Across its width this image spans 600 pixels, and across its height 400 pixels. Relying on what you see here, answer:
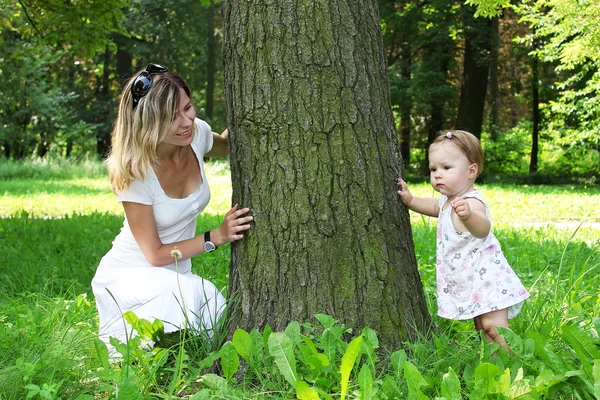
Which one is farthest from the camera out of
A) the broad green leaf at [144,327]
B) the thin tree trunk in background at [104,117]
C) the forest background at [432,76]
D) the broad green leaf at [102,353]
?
the thin tree trunk in background at [104,117]

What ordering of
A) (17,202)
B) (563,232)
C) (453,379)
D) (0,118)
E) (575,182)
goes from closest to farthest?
(453,379)
(563,232)
(17,202)
(575,182)
(0,118)

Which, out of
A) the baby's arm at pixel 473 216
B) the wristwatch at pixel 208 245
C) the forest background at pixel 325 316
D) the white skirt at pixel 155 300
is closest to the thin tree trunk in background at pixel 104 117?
the forest background at pixel 325 316

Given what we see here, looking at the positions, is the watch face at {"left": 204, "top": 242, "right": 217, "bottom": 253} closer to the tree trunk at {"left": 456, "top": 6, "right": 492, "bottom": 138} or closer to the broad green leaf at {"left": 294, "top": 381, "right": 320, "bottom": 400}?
the broad green leaf at {"left": 294, "top": 381, "right": 320, "bottom": 400}

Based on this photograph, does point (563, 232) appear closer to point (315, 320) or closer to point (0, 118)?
point (315, 320)

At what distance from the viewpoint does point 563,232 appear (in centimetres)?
782

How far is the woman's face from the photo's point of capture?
334 cm

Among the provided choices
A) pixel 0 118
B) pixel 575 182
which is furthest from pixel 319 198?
pixel 0 118

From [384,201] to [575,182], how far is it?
19716mm

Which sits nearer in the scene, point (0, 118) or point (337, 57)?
point (337, 57)

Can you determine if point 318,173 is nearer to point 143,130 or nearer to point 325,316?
point 325,316

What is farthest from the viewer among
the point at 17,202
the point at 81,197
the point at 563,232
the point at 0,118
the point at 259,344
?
the point at 0,118

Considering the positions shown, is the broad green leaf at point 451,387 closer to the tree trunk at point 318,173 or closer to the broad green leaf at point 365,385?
the broad green leaf at point 365,385

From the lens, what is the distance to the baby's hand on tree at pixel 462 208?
2.89 metres

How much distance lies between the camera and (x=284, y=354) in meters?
2.49
